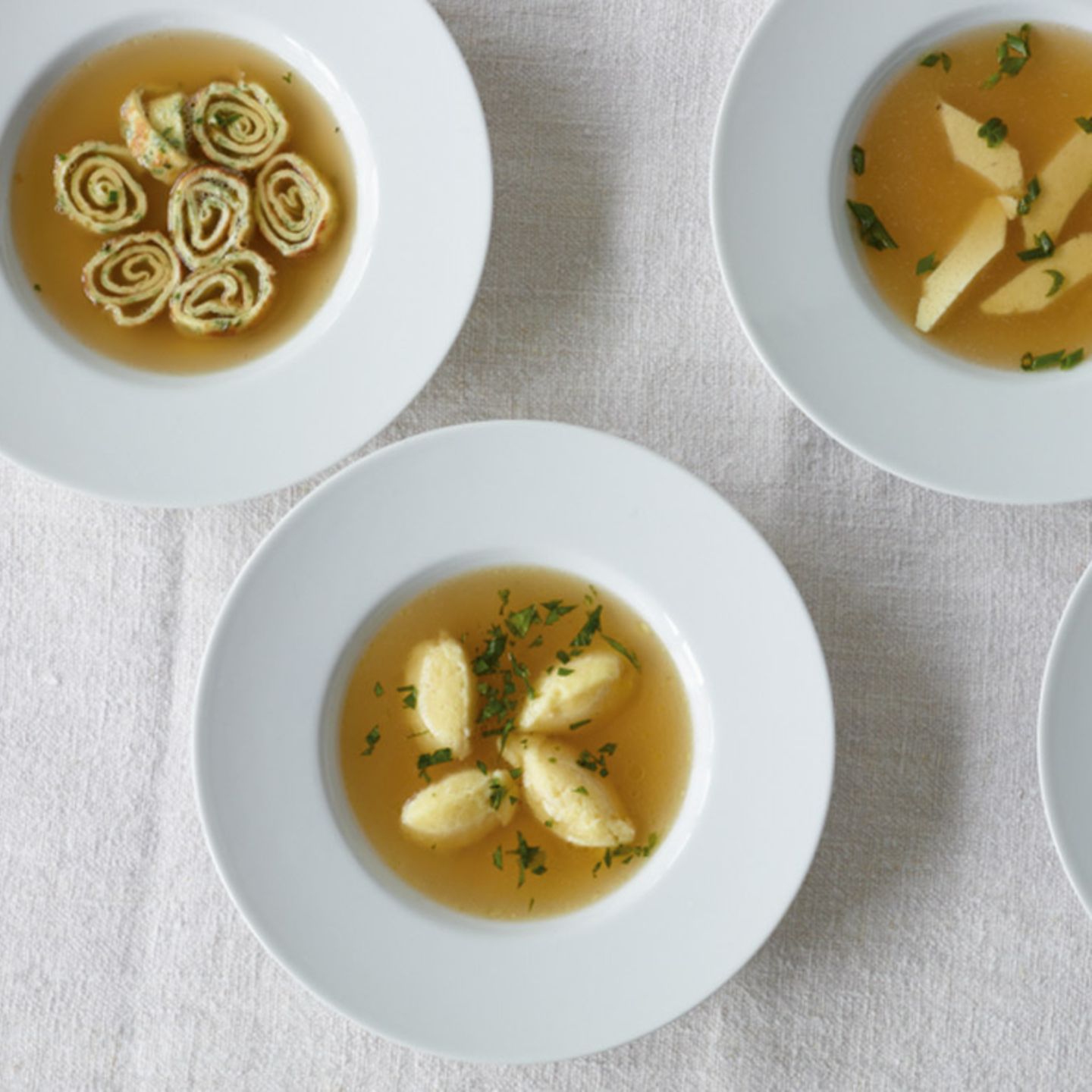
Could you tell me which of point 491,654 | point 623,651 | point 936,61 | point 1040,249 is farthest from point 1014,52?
point 491,654

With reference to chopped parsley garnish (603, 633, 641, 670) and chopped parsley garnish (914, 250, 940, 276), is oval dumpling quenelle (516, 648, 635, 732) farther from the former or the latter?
chopped parsley garnish (914, 250, 940, 276)

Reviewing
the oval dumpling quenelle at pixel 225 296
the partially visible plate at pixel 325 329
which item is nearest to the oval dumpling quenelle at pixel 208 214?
the oval dumpling quenelle at pixel 225 296

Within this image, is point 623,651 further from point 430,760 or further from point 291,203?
point 291,203

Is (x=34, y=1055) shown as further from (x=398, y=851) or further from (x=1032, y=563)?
(x=1032, y=563)

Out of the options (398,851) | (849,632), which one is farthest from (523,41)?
(398,851)

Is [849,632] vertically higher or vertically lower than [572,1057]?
higher

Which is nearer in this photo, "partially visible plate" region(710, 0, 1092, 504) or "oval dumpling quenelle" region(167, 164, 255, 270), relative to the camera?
"partially visible plate" region(710, 0, 1092, 504)

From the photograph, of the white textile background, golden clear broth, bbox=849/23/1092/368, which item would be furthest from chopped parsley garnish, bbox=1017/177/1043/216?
the white textile background
